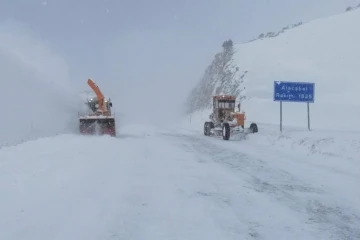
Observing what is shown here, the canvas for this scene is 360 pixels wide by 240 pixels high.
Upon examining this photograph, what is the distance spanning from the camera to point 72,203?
604 cm

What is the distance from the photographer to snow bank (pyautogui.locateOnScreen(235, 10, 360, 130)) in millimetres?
43125

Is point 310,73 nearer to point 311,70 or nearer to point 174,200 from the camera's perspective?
point 311,70

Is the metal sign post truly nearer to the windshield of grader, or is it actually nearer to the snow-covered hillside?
the windshield of grader

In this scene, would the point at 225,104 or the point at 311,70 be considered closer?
the point at 225,104

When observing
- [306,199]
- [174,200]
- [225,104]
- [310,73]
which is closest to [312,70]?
[310,73]

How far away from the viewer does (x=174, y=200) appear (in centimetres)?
633

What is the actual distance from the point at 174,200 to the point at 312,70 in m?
53.7

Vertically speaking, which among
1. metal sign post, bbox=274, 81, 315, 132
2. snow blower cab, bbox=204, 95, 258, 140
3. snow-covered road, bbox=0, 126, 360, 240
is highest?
metal sign post, bbox=274, 81, 315, 132

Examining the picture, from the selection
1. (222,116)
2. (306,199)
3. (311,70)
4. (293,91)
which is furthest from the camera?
(311,70)

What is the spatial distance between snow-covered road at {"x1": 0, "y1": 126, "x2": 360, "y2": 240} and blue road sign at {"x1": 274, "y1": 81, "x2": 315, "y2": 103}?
12.2 m

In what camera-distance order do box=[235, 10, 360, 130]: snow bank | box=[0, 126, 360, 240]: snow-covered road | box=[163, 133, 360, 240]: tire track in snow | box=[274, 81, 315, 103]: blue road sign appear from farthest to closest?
box=[235, 10, 360, 130]: snow bank → box=[274, 81, 315, 103]: blue road sign → box=[163, 133, 360, 240]: tire track in snow → box=[0, 126, 360, 240]: snow-covered road

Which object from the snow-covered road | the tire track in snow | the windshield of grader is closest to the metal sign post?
the windshield of grader

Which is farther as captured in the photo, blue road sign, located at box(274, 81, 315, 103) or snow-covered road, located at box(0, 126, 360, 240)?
blue road sign, located at box(274, 81, 315, 103)

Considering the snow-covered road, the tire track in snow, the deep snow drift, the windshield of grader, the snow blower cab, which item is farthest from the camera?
the deep snow drift
